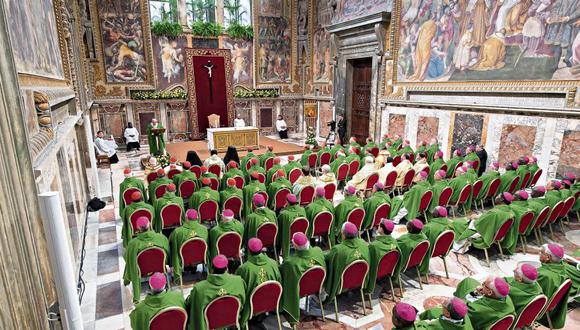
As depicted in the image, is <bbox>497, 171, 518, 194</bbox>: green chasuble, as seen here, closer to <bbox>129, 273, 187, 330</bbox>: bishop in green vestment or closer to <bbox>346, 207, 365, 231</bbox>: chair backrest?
<bbox>346, 207, 365, 231</bbox>: chair backrest

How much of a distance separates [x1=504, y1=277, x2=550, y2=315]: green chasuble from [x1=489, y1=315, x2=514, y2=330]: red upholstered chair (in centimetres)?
28

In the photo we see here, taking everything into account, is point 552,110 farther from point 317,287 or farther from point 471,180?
point 317,287

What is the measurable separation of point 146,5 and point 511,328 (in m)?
17.4

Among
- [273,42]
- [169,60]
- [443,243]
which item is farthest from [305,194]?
[273,42]

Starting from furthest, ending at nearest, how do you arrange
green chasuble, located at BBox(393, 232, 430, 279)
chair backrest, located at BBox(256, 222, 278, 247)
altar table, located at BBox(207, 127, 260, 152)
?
altar table, located at BBox(207, 127, 260, 152), chair backrest, located at BBox(256, 222, 278, 247), green chasuble, located at BBox(393, 232, 430, 279)

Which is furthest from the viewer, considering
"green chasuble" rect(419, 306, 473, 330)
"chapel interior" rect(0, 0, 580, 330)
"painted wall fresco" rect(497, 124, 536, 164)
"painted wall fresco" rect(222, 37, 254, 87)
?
"painted wall fresco" rect(222, 37, 254, 87)

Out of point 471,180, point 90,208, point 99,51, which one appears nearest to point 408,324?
point 471,180

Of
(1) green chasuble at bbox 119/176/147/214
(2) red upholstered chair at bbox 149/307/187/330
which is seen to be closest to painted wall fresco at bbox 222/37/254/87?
(1) green chasuble at bbox 119/176/147/214

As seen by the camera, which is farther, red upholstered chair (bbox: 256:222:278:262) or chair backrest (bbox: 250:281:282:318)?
red upholstered chair (bbox: 256:222:278:262)

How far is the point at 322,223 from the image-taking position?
536 centimetres

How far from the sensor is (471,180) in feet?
22.3

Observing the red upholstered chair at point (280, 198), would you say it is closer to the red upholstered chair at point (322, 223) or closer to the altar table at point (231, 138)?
the red upholstered chair at point (322, 223)

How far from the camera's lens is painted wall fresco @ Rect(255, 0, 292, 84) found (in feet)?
58.0

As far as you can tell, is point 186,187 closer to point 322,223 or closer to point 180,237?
point 180,237
